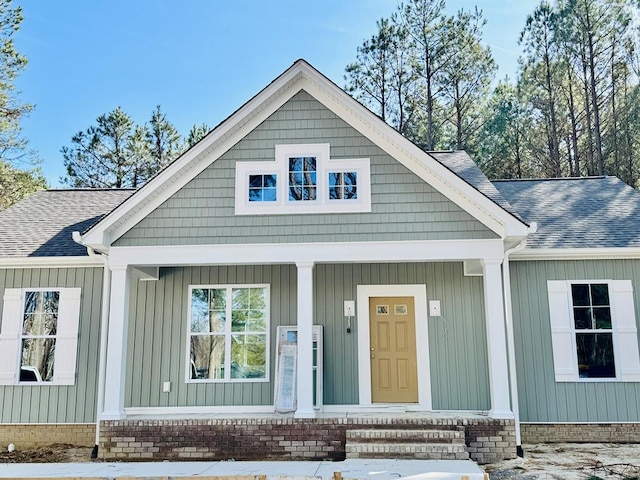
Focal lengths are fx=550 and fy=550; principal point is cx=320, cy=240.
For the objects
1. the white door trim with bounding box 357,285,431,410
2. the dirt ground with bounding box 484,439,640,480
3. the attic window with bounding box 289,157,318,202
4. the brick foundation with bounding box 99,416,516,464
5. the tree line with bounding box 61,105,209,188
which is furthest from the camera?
the tree line with bounding box 61,105,209,188

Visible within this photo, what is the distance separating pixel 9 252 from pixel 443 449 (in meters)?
7.61

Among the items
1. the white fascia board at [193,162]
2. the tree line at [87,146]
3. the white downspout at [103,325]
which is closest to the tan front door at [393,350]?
the white fascia board at [193,162]

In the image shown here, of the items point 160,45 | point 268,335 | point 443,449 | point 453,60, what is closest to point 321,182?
point 268,335

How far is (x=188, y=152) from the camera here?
324 inches

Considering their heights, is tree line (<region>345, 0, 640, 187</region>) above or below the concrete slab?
above

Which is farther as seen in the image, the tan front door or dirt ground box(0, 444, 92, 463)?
the tan front door

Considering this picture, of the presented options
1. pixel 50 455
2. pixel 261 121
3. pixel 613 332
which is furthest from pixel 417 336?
pixel 50 455

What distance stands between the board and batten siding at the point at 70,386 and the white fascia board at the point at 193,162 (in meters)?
1.52

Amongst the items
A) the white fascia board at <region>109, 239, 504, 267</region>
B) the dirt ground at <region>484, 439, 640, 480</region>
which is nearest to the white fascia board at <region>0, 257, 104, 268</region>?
the white fascia board at <region>109, 239, 504, 267</region>

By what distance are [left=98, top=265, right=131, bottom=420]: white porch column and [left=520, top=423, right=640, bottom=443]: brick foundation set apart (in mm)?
6120

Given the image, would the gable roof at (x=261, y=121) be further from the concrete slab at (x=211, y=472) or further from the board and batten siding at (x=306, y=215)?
the concrete slab at (x=211, y=472)

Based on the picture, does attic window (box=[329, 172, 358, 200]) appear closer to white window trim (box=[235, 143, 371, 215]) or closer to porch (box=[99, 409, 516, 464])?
white window trim (box=[235, 143, 371, 215])

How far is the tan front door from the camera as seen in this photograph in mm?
9125

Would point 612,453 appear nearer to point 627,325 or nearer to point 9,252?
point 627,325
